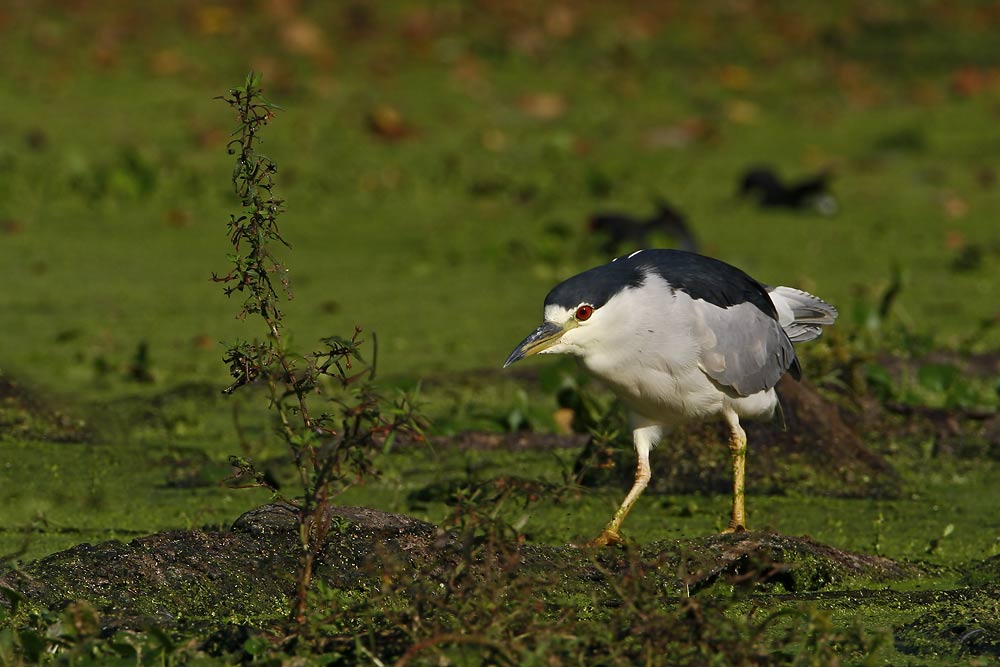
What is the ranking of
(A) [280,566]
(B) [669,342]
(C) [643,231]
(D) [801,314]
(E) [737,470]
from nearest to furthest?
1. (A) [280,566]
2. (B) [669,342]
3. (E) [737,470]
4. (D) [801,314]
5. (C) [643,231]

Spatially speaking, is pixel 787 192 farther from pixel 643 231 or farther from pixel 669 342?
pixel 669 342

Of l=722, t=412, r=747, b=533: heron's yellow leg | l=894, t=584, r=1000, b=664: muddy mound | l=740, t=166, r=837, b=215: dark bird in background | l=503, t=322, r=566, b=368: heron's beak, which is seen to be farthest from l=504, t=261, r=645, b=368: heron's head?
l=740, t=166, r=837, b=215: dark bird in background

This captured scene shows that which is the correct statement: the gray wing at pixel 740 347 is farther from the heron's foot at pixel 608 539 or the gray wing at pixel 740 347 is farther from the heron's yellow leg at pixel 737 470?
the heron's foot at pixel 608 539

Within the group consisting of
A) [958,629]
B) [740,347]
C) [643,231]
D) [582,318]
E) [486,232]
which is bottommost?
[958,629]

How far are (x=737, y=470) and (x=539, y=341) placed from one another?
0.78m

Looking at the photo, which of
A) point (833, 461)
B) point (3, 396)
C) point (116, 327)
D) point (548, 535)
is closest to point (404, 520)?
point (548, 535)

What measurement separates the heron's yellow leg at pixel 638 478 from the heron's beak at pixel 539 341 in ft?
1.73

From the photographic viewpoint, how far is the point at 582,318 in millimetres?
4055

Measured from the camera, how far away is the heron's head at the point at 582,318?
13.3 ft

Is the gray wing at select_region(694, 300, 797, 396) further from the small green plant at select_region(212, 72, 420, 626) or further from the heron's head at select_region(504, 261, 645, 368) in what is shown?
the small green plant at select_region(212, 72, 420, 626)

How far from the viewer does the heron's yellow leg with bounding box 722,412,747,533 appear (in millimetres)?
4375

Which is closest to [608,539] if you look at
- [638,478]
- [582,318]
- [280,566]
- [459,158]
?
[638,478]

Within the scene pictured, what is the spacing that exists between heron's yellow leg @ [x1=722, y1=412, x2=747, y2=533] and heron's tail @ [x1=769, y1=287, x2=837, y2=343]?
18.1 inches

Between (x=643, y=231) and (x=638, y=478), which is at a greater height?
(x=643, y=231)
